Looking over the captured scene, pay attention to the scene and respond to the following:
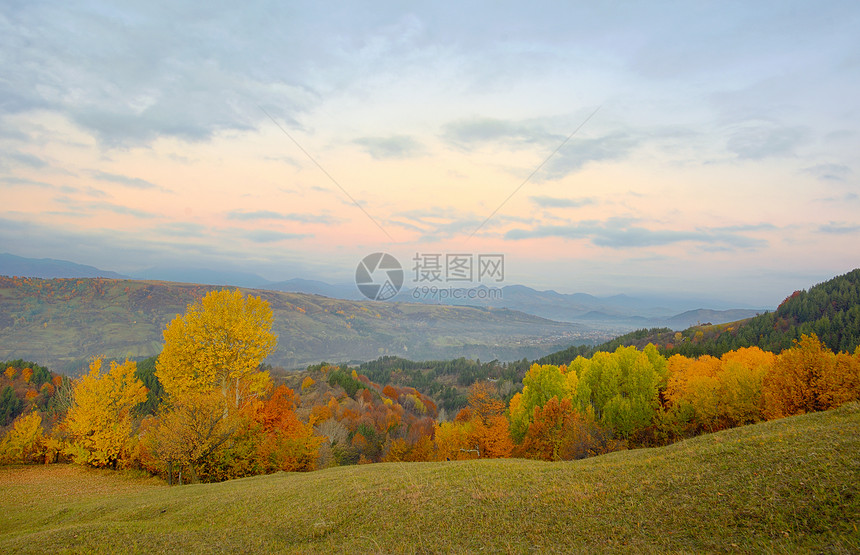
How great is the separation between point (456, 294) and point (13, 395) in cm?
12915

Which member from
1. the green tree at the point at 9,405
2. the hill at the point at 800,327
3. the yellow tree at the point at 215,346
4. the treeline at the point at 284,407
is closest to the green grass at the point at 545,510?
the treeline at the point at 284,407

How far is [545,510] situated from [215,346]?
27822mm

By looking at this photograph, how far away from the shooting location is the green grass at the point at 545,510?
37.9ft

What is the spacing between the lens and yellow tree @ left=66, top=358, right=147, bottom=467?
35969mm

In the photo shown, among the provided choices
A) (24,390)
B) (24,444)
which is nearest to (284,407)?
(24,444)

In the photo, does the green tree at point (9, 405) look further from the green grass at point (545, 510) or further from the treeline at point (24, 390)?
the green grass at point (545, 510)

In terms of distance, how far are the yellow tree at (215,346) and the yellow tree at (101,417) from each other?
35.4 feet

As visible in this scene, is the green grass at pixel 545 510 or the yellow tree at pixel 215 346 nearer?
the green grass at pixel 545 510

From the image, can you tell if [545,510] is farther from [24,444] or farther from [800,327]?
[800,327]

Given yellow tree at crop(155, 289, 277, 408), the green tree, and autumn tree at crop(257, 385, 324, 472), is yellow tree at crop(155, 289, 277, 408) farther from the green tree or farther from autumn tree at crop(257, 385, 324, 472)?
the green tree

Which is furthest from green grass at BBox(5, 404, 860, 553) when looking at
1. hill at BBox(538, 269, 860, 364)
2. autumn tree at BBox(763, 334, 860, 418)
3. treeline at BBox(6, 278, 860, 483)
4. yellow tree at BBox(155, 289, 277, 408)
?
hill at BBox(538, 269, 860, 364)

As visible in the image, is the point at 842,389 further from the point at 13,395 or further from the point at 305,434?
the point at 13,395

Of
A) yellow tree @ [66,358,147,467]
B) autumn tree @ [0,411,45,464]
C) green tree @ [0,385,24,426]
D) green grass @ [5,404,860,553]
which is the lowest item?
green tree @ [0,385,24,426]

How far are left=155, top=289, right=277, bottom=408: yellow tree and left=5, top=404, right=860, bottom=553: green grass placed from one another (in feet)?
34.0
